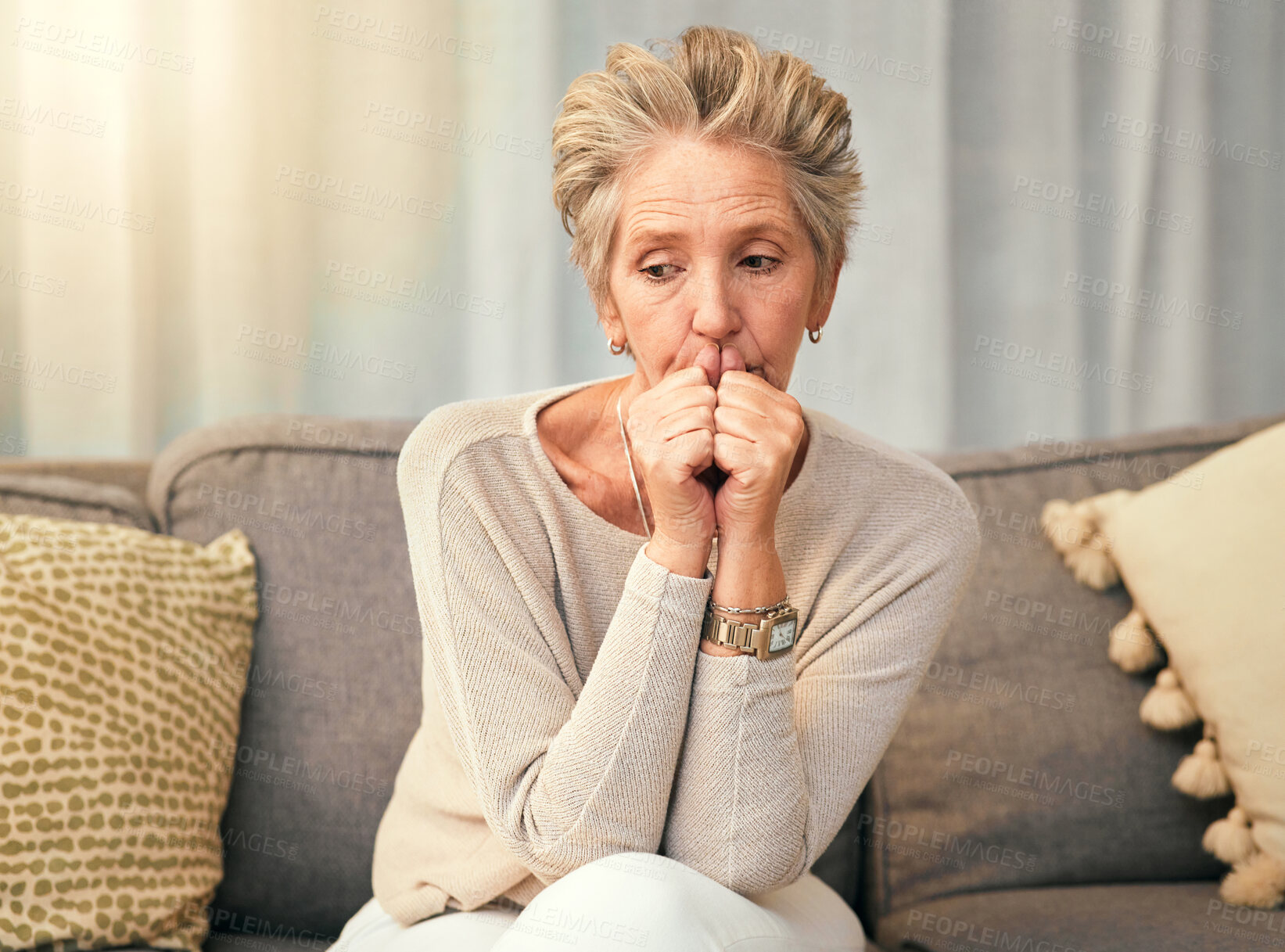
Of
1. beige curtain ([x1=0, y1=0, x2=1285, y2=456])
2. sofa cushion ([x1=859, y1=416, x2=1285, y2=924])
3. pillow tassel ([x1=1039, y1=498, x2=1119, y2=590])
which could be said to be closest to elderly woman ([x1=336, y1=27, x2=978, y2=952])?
sofa cushion ([x1=859, y1=416, x2=1285, y2=924])

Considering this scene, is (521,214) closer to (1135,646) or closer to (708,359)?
(708,359)

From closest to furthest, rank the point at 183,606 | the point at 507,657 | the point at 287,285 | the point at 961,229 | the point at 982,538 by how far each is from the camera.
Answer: the point at 507,657, the point at 183,606, the point at 982,538, the point at 287,285, the point at 961,229

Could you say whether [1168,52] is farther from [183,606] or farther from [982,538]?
[183,606]

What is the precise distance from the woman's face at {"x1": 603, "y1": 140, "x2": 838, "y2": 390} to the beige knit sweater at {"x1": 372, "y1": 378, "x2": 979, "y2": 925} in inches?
7.1

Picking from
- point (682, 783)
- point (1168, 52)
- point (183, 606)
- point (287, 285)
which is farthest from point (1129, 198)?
point (183, 606)

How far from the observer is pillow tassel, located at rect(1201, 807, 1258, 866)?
1.42m

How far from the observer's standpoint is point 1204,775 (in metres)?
1.45

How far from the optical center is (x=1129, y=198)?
263 centimetres

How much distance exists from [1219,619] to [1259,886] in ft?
1.14

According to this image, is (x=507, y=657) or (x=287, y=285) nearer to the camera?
(x=507, y=657)

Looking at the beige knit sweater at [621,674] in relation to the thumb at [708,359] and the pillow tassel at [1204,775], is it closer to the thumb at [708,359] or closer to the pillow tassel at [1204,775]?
the thumb at [708,359]

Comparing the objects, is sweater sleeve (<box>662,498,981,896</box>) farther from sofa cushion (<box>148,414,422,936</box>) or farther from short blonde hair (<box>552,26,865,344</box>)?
sofa cushion (<box>148,414,422,936</box>)

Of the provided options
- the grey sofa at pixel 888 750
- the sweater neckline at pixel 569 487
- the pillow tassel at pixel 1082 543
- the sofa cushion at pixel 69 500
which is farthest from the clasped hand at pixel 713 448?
the sofa cushion at pixel 69 500

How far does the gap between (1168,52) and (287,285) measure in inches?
86.3
